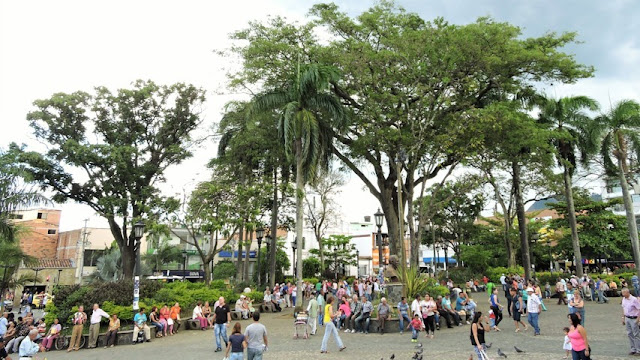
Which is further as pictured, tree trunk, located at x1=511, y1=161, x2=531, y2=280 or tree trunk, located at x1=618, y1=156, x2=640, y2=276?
tree trunk, located at x1=511, y1=161, x2=531, y2=280

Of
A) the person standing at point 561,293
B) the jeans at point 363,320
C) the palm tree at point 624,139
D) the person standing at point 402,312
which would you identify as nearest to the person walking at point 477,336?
the person standing at point 402,312

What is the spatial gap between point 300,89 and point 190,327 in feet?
38.1

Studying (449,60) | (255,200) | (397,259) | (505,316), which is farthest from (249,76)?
(505,316)

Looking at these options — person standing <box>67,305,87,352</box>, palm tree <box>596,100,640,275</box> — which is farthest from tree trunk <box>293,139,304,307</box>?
palm tree <box>596,100,640,275</box>

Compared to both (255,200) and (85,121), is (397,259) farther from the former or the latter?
(85,121)

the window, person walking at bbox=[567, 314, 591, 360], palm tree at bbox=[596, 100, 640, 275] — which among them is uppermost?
palm tree at bbox=[596, 100, 640, 275]

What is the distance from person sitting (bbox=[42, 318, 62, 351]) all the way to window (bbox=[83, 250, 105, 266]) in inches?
1593

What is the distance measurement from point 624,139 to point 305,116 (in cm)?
1647

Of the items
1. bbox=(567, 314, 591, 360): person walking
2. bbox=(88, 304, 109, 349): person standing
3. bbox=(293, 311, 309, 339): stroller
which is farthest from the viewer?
bbox=(88, 304, 109, 349): person standing

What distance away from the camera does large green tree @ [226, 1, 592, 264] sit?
1936cm

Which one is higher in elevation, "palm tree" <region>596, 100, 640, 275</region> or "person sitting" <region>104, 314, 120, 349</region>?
"palm tree" <region>596, 100, 640, 275</region>

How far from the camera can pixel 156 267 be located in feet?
161

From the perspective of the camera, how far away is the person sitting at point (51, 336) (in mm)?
14805

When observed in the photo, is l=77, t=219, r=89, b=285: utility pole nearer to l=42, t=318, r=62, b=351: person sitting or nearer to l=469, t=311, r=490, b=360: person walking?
l=42, t=318, r=62, b=351: person sitting
